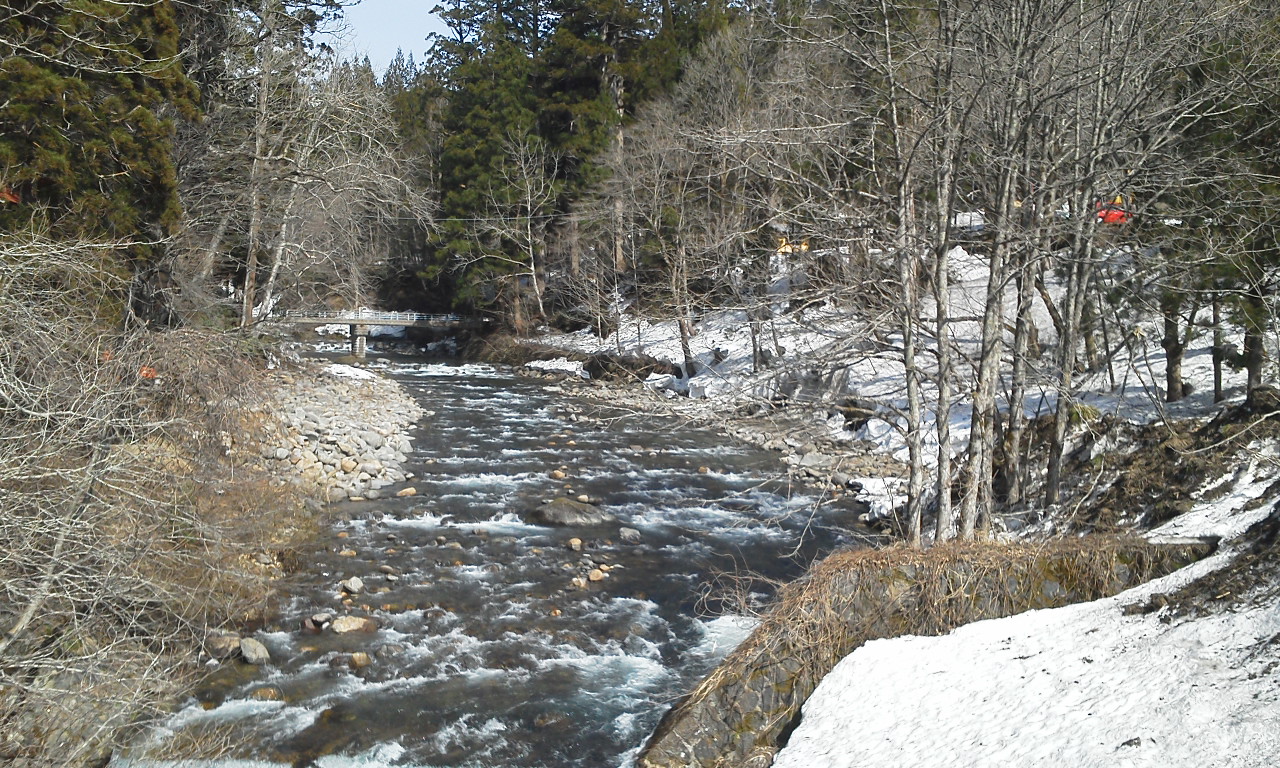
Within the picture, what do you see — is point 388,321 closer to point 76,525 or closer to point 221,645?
point 221,645

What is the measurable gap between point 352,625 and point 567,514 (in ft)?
13.8

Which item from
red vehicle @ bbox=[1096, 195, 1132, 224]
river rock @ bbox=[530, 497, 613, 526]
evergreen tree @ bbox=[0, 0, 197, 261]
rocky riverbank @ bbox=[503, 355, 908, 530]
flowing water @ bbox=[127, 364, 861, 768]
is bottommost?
flowing water @ bbox=[127, 364, 861, 768]

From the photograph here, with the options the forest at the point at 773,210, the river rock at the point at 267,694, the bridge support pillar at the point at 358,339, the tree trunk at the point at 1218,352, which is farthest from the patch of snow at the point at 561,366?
the river rock at the point at 267,694

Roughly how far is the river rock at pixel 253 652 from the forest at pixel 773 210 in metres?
0.54

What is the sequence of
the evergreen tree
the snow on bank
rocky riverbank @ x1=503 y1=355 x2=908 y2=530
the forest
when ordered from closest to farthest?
the snow on bank
the forest
rocky riverbank @ x1=503 y1=355 x2=908 y2=530
the evergreen tree

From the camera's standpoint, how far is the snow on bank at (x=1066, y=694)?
13.0 ft

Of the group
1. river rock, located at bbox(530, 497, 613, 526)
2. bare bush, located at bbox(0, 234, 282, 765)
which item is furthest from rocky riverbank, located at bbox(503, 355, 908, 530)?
bare bush, located at bbox(0, 234, 282, 765)

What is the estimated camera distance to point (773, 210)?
7.46 metres

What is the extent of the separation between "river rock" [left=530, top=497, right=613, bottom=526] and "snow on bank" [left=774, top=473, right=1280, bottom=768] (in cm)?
677

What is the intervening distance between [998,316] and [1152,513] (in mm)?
2543

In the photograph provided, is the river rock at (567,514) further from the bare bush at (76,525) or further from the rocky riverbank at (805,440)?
the bare bush at (76,525)

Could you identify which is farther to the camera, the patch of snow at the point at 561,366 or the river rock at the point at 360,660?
the patch of snow at the point at 561,366

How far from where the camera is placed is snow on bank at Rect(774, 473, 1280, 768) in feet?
13.0

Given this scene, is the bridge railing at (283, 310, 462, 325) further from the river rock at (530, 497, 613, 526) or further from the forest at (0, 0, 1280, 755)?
the river rock at (530, 497, 613, 526)
